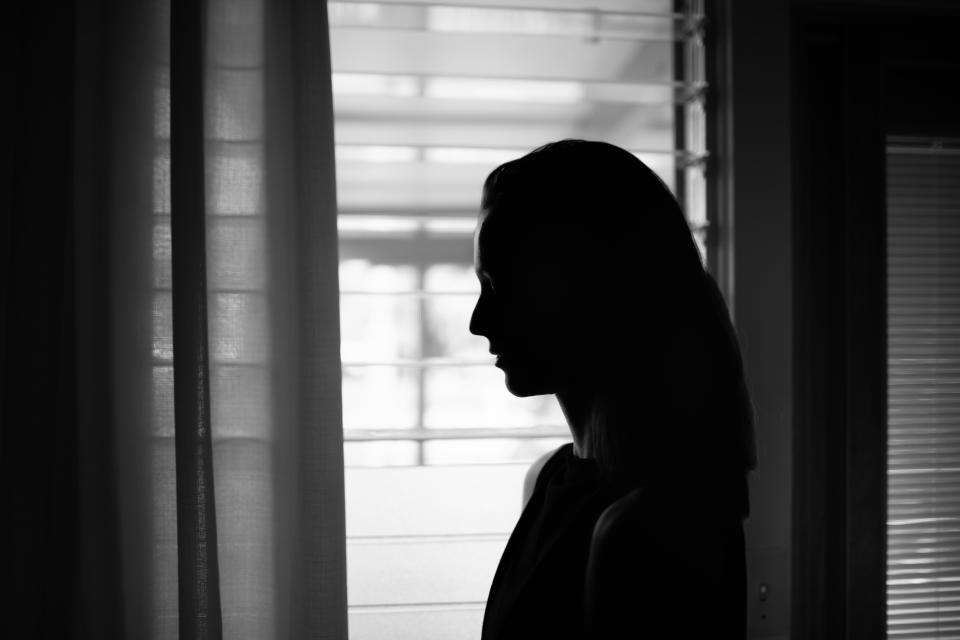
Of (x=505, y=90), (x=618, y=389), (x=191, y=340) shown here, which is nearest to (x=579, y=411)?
(x=618, y=389)

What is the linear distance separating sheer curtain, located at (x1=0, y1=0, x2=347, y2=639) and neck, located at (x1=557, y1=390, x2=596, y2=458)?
1.76ft

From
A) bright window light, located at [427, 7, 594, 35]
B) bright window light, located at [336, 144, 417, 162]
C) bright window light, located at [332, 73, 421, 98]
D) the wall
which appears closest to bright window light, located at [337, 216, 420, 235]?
bright window light, located at [336, 144, 417, 162]

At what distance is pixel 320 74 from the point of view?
1068 mm

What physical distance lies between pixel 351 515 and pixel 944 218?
4.47 feet

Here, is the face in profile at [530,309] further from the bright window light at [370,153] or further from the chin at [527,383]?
the bright window light at [370,153]

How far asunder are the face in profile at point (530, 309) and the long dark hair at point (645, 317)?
0.01 metres

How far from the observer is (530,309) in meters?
0.60

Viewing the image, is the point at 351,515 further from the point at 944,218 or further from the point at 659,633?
the point at 944,218

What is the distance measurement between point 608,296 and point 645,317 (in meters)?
0.04

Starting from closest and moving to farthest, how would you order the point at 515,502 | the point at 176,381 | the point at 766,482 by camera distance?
the point at 176,381, the point at 766,482, the point at 515,502

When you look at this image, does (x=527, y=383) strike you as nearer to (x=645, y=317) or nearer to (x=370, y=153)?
(x=645, y=317)

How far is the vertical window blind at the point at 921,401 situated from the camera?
1.29 meters

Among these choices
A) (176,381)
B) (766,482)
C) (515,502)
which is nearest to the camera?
(176,381)

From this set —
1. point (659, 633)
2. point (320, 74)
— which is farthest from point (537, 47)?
point (659, 633)
